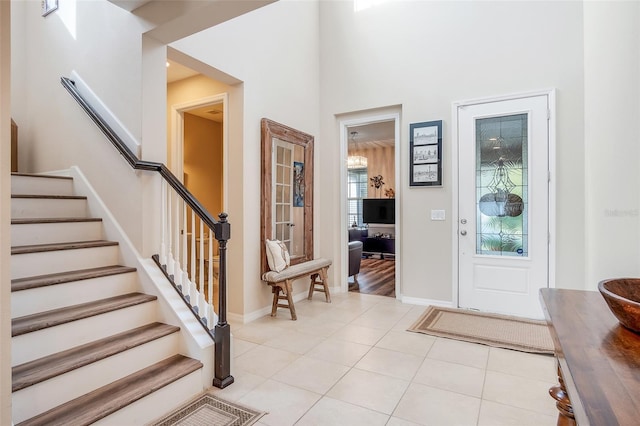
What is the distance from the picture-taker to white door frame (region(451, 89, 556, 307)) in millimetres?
3521

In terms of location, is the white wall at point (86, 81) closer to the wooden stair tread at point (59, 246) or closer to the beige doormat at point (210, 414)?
the wooden stair tread at point (59, 246)

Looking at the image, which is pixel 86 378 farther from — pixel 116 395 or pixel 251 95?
pixel 251 95

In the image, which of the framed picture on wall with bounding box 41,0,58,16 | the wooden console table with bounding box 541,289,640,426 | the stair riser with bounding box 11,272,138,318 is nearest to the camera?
the wooden console table with bounding box 541,289,640,426

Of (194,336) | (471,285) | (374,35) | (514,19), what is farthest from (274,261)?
(514,19)

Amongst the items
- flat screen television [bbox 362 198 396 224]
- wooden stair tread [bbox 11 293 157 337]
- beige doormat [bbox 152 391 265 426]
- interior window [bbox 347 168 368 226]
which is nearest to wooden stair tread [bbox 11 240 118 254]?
wooden stair tread [bbox 11 293 157 337]

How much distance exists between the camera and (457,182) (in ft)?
13.0

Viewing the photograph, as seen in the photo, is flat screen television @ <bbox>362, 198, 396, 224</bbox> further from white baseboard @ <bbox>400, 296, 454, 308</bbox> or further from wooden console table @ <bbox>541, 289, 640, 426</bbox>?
wooden console table @ <bbox>541, 289, 640, 426</bbox>

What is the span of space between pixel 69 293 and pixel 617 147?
316cm

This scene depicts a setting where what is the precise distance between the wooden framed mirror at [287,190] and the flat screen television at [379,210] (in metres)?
4.39

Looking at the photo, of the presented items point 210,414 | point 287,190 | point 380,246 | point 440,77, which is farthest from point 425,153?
point 380,246

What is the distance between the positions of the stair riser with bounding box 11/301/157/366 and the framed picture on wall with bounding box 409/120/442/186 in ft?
10.3

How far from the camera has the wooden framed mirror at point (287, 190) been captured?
3.71 meters

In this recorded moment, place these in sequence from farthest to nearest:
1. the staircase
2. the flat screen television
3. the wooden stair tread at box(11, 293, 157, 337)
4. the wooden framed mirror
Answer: the flat screen television → the wooden framed mirror → the wooden stair tread at box(11, 293, 157, 337) → the staircase

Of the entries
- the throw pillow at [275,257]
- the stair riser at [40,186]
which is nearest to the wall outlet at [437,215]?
the throw pillow at [275,257]
